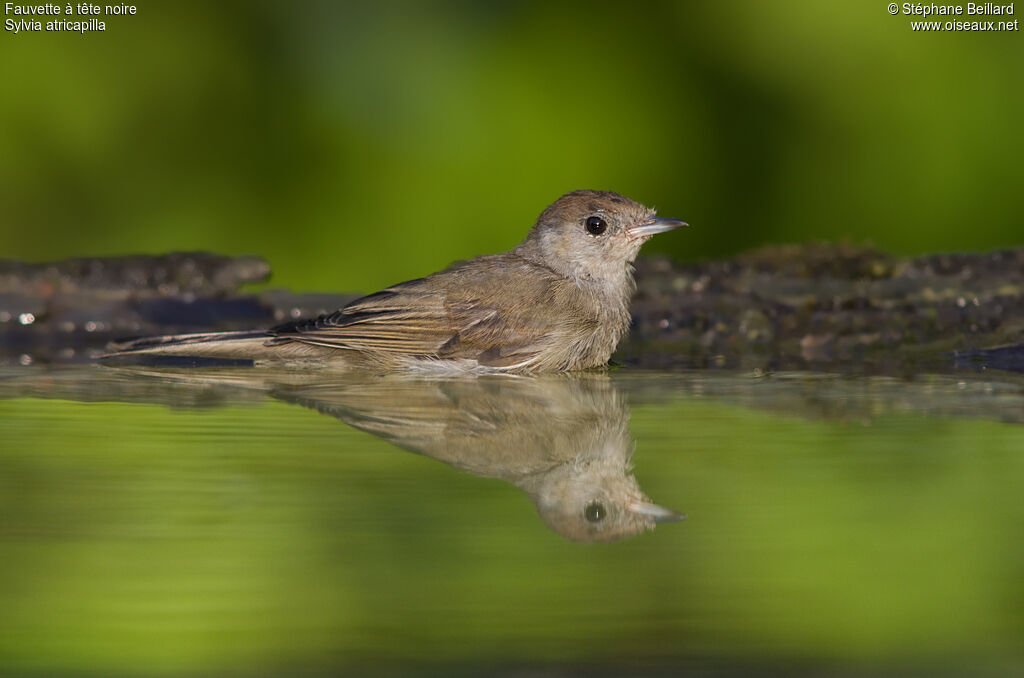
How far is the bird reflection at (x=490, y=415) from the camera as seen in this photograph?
2186 millimetres

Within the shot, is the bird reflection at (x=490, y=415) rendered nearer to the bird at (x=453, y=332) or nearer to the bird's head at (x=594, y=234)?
the bird at (x=453, y=332)

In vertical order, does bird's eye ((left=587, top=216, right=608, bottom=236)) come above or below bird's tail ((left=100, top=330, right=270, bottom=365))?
above

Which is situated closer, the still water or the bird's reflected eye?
the still water

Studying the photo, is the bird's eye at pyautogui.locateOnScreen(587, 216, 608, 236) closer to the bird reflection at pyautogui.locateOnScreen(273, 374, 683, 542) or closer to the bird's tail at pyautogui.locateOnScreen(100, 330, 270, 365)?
the bird reflection at pyautogui.locateOnScreen(273, 374, 683, 542)

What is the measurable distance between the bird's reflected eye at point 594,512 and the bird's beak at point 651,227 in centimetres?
283

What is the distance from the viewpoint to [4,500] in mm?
2207

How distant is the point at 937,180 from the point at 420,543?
4786 millimetres

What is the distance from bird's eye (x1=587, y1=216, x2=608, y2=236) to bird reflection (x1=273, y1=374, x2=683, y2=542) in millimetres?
840

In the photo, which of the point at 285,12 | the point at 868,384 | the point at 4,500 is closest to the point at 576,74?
the point at 285,12

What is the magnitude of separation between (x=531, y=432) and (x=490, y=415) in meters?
0.32

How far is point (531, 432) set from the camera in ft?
9.64

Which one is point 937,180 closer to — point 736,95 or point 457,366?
point 736,95

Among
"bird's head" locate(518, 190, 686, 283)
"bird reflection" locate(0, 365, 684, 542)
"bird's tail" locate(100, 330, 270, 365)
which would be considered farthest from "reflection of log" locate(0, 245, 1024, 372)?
"bird reflection" locate(0, 365, 684, 542)

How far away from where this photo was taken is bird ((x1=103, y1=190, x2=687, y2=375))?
463 centimetres
